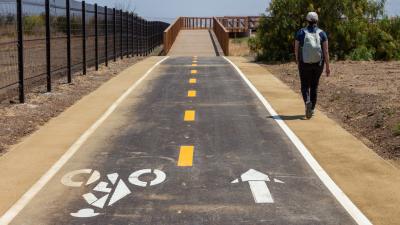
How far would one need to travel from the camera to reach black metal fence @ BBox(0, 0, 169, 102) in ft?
44.4

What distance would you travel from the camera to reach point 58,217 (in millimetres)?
6137

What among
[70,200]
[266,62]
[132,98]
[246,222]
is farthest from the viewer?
[266,62]

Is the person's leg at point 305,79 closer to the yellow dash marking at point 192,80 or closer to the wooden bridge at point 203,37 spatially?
the yellow dash marking at point 192,80

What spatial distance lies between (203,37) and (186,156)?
174 feet

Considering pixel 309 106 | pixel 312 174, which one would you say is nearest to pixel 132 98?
pixel 309 106

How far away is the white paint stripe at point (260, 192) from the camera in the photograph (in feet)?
22.1

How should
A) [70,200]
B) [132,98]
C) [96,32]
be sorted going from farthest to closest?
[96,32] → [132,98] → [70,200]

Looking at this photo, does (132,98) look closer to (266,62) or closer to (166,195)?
(166,195)

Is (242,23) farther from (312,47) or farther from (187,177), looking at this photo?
(187,177)

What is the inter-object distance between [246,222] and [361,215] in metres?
1.20

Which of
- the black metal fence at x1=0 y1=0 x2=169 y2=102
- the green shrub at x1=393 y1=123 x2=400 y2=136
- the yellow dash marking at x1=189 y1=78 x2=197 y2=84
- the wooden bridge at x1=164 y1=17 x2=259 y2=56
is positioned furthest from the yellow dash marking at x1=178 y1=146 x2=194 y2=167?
the wooden bridge at x1=164 y1=17 x2=259 y2=56

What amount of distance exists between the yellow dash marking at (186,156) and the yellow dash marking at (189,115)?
2624 mm

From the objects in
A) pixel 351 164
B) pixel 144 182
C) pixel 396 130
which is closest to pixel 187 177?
pixel 144 182

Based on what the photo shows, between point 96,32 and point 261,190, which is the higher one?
point 96,32
